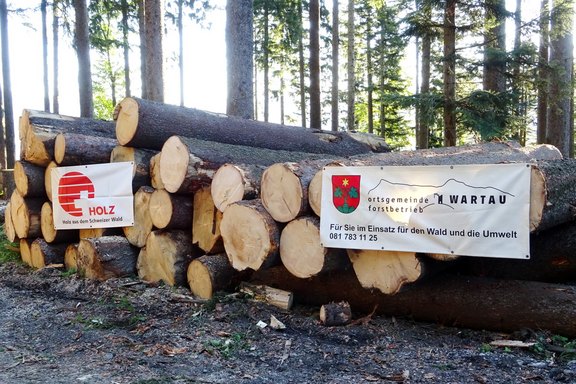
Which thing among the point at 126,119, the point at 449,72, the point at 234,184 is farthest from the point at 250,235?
the point at 449,72

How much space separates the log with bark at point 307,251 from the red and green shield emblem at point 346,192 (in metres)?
0.27

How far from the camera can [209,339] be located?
3812 mm

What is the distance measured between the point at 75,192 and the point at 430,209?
14.7 feet

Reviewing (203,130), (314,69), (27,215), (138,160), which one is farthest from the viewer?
(314,69)

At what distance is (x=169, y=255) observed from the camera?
520cm

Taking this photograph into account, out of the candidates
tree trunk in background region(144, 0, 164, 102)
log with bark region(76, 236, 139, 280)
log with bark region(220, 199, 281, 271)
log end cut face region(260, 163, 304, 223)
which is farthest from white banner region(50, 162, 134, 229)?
tree trunk in background region(144, 0, 164, 102)

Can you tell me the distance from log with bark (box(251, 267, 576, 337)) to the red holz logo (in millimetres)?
2995

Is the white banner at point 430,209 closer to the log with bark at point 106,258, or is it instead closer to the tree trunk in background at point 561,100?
the log with bark at point 106,258

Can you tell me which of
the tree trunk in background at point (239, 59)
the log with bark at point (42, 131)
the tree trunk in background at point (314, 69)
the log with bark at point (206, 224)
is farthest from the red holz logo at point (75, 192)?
the tree trunk in background at point (314, 69)

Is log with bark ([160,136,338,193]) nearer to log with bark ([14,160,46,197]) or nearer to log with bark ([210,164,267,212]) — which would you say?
log with bark ([210,164,267,212])

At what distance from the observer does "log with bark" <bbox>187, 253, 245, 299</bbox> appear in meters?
4.75

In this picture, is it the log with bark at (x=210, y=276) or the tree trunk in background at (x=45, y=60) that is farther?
the tree trunk in background at (x=45, y=60)

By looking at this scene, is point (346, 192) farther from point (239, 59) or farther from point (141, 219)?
point (239, 59)

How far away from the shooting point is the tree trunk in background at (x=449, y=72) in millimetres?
9180
